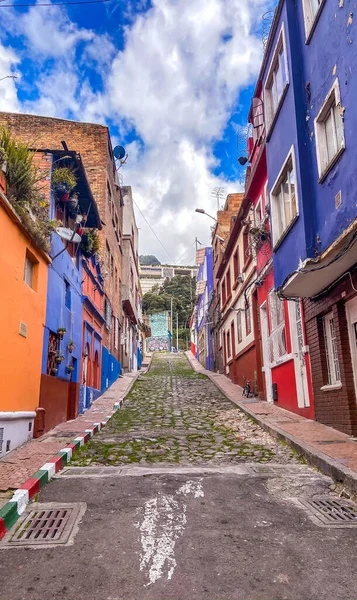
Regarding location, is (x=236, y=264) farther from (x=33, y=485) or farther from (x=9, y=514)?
(x=9, y=514)

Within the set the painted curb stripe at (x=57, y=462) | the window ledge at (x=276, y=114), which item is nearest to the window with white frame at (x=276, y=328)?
the window ledge at (x=276, y=114)

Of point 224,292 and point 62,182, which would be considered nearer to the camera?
point 62,182

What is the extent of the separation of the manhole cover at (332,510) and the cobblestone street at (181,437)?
6.27 feet

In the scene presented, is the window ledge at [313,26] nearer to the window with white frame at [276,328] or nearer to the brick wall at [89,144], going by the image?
the window with white frame at [276,328]

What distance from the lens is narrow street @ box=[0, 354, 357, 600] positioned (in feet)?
9.77

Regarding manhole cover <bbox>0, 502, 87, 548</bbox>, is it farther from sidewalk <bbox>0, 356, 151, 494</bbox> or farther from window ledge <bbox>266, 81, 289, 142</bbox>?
window ledge <bbox>266, 81, 289, 142</bbox>

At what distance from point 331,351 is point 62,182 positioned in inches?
287

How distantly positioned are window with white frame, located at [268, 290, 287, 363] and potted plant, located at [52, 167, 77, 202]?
20.1 feet

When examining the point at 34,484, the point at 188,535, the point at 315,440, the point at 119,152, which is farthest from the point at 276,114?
the point at 119,152

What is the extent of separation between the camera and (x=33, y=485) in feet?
16.8

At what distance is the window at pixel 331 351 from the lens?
28.8 feet

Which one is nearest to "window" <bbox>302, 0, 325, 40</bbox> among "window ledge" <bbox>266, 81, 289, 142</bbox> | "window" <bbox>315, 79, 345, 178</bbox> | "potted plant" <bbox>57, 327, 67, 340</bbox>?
"window ledge" <bbox>266, 81, 289, 142</bbox>

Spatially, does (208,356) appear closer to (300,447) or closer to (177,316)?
(300,447)

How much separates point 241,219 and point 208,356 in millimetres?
16870
